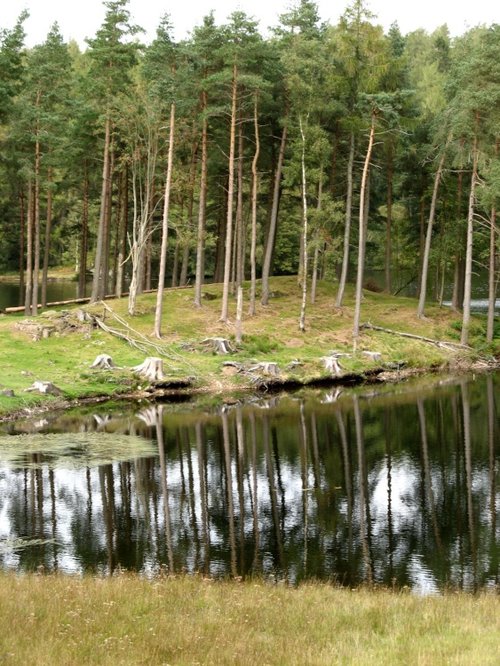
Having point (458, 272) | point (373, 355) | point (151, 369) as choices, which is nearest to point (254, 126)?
point (373, 355)

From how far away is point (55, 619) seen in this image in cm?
1216

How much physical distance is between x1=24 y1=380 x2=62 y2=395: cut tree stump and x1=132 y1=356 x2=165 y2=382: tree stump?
4.97 m

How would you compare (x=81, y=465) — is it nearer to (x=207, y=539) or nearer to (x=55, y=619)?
(x=207, y=539)

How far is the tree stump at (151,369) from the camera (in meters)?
40.1

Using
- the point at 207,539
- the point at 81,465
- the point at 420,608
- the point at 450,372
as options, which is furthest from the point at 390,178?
the point at 420,608

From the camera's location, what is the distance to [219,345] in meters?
44.6

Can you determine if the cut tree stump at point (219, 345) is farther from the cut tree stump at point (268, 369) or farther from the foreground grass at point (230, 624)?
the foreground grass at point (230, 624)

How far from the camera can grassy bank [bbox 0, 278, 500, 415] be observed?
129 feet

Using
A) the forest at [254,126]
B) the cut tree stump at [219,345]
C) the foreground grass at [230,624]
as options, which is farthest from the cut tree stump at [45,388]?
the foreground grass at [230,624]

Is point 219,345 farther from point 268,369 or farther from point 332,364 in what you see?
point 332,364

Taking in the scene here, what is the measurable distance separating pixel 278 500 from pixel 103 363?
19.8 metres

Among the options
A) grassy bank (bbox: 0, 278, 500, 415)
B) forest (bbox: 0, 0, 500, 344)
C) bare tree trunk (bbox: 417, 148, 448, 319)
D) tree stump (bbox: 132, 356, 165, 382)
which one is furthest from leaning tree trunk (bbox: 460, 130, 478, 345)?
tree stump (bbox: 132, 356, 165, 382)

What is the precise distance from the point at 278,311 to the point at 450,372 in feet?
38.7

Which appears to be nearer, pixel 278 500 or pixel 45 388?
pixel 278 500
